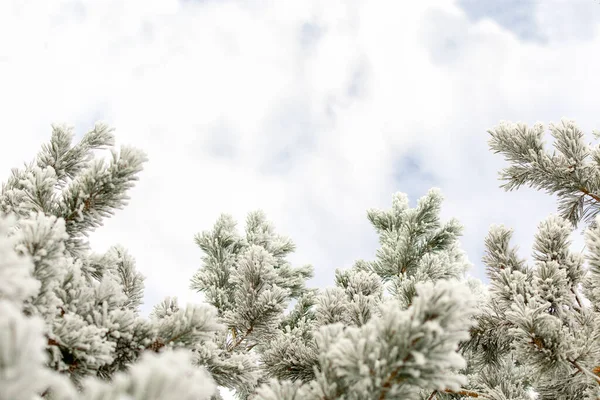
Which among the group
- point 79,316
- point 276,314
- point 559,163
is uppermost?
point 559,163

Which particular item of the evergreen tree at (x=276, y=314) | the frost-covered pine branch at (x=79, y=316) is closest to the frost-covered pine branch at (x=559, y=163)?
the evergreen tree at (x=276, y=314)

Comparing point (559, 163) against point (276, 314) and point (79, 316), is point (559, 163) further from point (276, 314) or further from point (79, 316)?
point (79, 316)

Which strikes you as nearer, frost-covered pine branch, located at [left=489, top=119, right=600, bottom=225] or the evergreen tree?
the evergreen tree

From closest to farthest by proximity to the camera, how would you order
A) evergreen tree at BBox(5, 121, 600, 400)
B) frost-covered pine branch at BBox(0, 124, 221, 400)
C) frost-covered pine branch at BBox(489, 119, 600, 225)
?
frost-covered pine branch at BBox(0, 124, 221, 400) → evergreen tree at BBox(5, 121, 600, 400) → frost-covered pine branch at BBox(489, 119, 600, 225)

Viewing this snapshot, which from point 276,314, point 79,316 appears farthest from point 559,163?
point 79,316

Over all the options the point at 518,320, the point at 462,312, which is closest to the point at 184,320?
the point at 462,312

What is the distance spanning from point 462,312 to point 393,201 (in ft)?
13.9

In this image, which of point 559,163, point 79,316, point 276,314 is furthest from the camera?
point 559,163

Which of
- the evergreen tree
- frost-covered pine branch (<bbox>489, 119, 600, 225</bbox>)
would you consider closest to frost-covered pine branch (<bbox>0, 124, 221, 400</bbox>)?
the evergreen tree

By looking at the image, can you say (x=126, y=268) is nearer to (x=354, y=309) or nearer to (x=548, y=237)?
(x=354, y=309)

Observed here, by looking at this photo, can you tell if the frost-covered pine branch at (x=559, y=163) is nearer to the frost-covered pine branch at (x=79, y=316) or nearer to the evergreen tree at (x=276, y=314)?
the evergreen tree at (x=276, y=314)

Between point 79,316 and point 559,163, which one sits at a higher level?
point 559,163

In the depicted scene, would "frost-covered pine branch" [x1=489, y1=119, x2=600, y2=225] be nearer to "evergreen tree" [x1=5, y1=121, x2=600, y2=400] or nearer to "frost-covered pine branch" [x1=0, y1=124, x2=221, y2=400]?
"evergreen tree" [x1=5, y1=121, x2=600, y2=400]

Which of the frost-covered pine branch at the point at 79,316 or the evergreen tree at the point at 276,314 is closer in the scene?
the frost-covered pine branch at the point at 79,316
